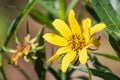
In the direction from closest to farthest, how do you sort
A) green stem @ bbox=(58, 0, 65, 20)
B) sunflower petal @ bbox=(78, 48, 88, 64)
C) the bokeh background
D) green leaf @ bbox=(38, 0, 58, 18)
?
sunflower petal @ bbox=(78, 48, 88, 64)
green stem @ bbox=(58, 0, 65, 20)
green leaf @ bbox=(38, 0, 58, 18)
the bokeh background

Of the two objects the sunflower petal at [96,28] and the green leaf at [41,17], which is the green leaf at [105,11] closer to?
the sunflower petal at [96,28]

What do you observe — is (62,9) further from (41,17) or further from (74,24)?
(74,24)

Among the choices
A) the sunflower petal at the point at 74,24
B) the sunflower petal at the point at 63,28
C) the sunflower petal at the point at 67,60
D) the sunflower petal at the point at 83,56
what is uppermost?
the sunflower petal at the point at 74,24

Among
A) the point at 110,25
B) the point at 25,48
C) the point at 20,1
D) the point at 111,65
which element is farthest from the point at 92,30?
the point at 20,1

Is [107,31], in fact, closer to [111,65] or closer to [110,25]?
[110,25]

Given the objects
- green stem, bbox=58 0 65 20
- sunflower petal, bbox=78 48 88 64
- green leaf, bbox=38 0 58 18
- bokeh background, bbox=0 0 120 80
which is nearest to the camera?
sunflower petal, bbox=78 48 88 64

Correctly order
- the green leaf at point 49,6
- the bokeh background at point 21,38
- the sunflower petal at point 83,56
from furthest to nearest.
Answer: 1. the bokeh background at point 21,38
2. the green leaf at point 49,6
3. the sunflower petal at point 83,56

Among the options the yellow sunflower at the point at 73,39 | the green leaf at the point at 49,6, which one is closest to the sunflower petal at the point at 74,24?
the yellow sunflower at the point at 73,39

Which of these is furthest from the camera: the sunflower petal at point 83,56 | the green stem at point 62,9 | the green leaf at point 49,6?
the green leaf at point 49,6

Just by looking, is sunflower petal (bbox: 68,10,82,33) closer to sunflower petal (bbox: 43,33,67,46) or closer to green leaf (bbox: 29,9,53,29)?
sunflower petal (bbox: 43,33,67,46)

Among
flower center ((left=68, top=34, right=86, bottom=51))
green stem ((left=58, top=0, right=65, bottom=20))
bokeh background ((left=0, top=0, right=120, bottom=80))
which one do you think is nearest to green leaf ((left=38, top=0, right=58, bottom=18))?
green stem ((left=58, top=0, right=65, bottom=20))
